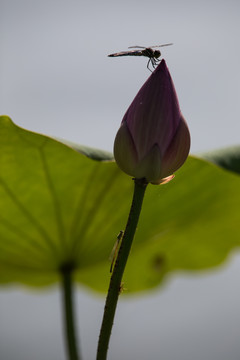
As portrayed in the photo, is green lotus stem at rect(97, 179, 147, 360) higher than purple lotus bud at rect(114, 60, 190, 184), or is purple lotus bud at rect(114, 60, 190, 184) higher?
purple lotus bud at rect(114, 60, 190, 184)

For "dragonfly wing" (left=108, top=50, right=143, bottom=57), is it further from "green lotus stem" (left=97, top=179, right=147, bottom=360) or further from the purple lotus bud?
"green lotus stem" (left=97, top=179, right=147, bottom=360)

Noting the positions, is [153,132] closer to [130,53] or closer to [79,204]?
[130,53]

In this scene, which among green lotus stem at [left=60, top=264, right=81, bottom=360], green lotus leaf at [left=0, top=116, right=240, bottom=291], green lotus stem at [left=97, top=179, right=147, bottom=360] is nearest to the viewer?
green lotus stem at [left=97, top=179, right=147, bottom=360]

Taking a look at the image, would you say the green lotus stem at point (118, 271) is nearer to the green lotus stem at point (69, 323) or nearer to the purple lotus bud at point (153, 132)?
the purple lotus bud at point (153, 132)

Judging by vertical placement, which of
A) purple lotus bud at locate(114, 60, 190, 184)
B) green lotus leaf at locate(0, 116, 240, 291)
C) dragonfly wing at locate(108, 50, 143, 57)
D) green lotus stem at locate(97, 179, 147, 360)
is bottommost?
green lotus leaf at locate(0, 116, 240, 291)

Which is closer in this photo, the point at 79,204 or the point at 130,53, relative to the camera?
the point at 130,53

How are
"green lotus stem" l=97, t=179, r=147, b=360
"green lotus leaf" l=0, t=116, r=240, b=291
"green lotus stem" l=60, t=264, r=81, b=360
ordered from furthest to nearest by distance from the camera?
"green lotus stem" l=60, t=264, r=81, b=360 < "green lotus leaf" l=0, t=116, r=240, b=291 < "green lotus stem" l=97, t=179, r=147, b=360

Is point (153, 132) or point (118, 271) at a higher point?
point (153, 132)

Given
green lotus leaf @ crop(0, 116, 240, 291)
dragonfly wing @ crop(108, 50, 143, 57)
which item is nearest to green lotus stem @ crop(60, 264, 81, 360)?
green lotus leaf @ crop(0, 116, 240, 291)

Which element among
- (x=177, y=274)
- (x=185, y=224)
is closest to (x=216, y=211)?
(x=185, y=224)

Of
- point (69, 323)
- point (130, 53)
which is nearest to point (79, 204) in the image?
point (69, 323)
